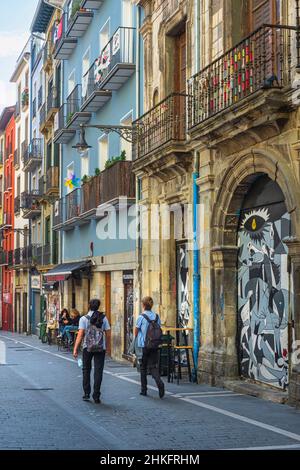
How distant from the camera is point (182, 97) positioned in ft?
52.3

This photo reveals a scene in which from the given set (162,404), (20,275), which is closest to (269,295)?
(162,404)

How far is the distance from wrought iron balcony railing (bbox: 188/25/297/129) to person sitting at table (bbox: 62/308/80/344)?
42.0ft

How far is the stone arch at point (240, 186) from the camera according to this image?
10.8 m

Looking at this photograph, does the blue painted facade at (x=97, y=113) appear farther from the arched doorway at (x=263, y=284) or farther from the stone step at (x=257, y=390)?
the stone step at (x=257, y=390)

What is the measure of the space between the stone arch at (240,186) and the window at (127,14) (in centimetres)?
841

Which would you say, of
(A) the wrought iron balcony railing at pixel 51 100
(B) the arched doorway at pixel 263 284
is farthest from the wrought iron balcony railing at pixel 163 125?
(A) the wrought iron balcony railing at pixel 51 100

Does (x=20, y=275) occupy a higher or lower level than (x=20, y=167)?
lower

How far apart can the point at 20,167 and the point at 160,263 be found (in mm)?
32411

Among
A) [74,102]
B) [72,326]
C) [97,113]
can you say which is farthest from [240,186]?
[74,102]

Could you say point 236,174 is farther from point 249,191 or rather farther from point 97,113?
point 97,113

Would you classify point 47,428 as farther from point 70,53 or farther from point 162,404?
point 70,53

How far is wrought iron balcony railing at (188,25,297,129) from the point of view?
1070 cm

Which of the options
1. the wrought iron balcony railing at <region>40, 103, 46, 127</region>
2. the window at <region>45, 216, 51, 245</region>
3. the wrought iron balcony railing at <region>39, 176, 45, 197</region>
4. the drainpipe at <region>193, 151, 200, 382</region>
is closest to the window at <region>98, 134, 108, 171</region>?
the drainpipe at <region>193, 151, 200, 382</region>
